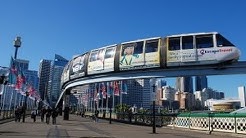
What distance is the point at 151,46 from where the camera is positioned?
1361 inches

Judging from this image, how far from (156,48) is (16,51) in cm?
5145

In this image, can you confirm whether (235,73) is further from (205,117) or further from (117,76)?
(117,76)

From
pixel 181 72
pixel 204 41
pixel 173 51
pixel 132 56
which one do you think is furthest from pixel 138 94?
pixel 204 41

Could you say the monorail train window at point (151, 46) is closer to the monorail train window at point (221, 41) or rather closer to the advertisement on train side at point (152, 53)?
the advertisement on train side at point (152, 53)

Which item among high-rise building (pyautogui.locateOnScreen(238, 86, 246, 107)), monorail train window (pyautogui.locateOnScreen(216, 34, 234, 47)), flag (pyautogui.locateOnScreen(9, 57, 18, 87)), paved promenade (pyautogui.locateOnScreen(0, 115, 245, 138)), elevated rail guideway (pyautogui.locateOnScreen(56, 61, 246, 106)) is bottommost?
paved promenade (pyautogui.locateOnScreen(0, 115, 245, 138))

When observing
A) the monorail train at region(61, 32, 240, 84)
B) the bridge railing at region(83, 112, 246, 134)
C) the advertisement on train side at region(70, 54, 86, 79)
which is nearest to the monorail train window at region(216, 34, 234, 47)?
the monorail train at region(61, 32, 240, 84)

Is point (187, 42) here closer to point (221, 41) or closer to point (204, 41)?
point (204, 41)

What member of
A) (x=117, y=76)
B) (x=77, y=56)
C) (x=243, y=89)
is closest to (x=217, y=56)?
(x=117, y=76)

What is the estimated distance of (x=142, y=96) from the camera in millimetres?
183125

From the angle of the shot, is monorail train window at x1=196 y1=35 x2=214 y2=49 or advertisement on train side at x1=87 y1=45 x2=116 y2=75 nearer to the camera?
monorail train window at x1=196 y1=35 x2=214 y2=49

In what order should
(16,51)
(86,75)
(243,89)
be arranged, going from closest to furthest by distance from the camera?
1. (86,75)
2. (16,51)
3. (243,89)

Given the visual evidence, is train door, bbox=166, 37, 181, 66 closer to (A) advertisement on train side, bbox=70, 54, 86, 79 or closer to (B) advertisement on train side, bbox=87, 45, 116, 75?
(B) advertisement on train side, bbox=87, 45, 116, 75

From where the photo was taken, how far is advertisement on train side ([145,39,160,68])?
33.5 m

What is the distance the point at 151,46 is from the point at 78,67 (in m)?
13.6
